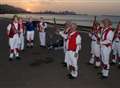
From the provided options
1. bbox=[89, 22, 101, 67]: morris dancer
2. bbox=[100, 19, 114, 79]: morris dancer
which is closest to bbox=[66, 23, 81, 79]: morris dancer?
bbox=[100, 19, 114, 79]: morris dancer

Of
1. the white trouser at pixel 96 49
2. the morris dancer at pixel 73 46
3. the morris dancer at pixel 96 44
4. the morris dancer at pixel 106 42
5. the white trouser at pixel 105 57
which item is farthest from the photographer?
the white trouser at pixel 96 49

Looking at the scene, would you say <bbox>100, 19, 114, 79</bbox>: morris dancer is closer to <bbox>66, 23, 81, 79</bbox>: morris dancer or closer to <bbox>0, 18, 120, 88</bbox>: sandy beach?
<bbox>0, 18, 120, 88</bbox>: sandy beach

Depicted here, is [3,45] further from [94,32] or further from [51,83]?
[51,83]

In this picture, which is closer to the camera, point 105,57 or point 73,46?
point 73,46

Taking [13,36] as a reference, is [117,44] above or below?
below

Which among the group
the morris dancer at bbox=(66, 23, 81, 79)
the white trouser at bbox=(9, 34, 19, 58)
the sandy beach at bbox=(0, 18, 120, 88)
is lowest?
the sandy beach at bbox=(0, 18, 120, 88)

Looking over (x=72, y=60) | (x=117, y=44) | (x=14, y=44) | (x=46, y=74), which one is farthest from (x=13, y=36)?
(x=72, y=60)

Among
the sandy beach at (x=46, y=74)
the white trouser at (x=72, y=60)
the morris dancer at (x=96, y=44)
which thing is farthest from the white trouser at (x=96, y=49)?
the white trouser at (x=72, y=60)

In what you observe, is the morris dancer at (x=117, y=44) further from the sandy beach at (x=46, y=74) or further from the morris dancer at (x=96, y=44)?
the morris dancer at (x=96, y=44)

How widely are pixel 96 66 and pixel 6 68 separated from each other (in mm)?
4038

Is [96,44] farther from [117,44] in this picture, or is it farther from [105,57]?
[105,57]

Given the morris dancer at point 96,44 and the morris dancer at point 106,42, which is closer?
the morris dancer at point 106,42

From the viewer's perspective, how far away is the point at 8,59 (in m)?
20.8

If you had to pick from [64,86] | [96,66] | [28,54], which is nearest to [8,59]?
[28,54]
